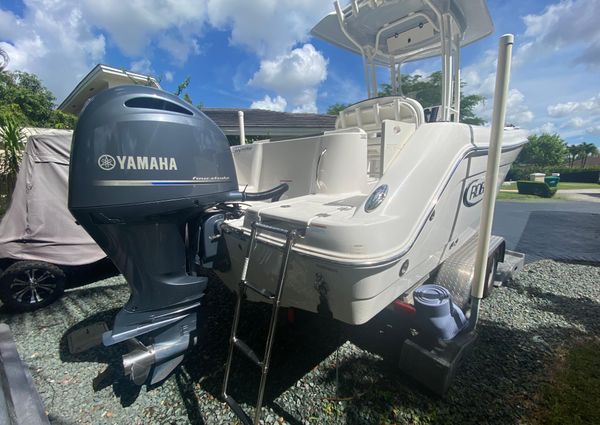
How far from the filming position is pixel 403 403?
1.85 meters

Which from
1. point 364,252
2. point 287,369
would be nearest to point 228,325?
point 287,369

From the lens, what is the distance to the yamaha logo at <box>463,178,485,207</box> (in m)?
2.17

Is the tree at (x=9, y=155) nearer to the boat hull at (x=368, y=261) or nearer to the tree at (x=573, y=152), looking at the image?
the boat hull at (x=368, y=261)

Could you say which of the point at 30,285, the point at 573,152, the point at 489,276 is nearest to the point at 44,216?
the point at 30,285

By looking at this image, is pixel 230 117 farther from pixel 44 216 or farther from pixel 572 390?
pixel 572 390

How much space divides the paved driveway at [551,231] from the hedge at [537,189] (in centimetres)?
Result: 517

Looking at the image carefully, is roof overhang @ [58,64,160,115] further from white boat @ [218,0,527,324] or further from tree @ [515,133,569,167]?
tree @ [515,133,569,167]

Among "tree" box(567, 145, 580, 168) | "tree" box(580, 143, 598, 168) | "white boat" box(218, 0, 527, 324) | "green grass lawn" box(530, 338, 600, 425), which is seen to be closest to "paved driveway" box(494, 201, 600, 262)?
"green grass lawn" box(530, 338, 600, 425)

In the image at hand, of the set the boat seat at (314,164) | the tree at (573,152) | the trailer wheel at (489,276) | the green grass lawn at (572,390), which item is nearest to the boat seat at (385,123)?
the boat seat at (314,164)

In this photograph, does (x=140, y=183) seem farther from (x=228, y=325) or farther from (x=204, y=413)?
(x=228, y=325)

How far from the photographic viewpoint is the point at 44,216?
135 inches

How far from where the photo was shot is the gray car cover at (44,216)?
128 inches

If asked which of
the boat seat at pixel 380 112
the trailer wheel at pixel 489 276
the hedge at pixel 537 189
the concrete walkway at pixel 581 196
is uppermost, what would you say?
the boat seat at pixel 380 112

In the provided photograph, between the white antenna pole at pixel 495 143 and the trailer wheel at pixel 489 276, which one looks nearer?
the white antenna pole at pixel 495 143
